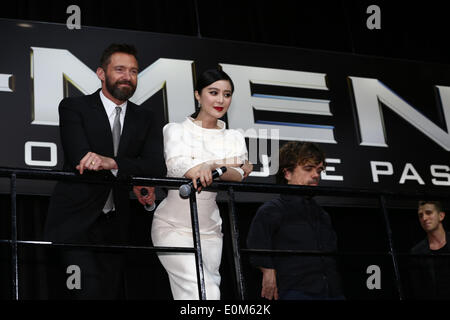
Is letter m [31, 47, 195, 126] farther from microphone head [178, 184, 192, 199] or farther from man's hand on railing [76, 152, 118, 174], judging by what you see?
microphone head [178, 184, 192, 199]

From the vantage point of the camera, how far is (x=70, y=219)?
284cm

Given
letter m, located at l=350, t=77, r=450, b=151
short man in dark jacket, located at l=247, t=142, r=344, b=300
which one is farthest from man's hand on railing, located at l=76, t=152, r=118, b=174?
letter m, located at l=350, t=77, r=450, b=151

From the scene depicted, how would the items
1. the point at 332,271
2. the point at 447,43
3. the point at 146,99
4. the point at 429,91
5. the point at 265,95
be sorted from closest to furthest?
the point at 332,271, the point at 146,99, the point at 265,95, the point at 429,91, the point at 447,43

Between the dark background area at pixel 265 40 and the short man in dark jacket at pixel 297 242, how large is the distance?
1183 millimetres

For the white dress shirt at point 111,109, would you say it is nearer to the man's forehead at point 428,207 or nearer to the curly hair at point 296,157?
the curly hair at point 296,157

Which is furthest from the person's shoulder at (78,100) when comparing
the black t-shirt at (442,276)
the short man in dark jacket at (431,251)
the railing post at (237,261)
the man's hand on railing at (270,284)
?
the short man in dark jacket at (431,251)

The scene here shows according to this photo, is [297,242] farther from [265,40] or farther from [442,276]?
[265,40]

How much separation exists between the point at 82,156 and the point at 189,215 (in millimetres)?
520

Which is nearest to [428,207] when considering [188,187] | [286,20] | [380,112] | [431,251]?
[431,251]

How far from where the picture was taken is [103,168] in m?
2.72

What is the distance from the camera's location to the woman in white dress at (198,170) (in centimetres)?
291
